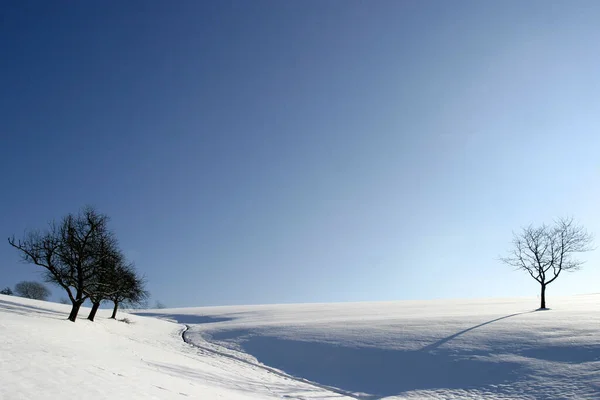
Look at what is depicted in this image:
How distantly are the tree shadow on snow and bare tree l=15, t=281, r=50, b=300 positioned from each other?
320 feet

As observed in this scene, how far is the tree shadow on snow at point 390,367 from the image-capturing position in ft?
43.5

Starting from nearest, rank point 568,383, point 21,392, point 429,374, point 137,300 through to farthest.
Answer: point 21,392, point 568,383, point 429,374, point 137,300

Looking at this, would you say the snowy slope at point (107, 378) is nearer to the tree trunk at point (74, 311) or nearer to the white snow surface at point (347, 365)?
the white snow surface at point (347, 365)

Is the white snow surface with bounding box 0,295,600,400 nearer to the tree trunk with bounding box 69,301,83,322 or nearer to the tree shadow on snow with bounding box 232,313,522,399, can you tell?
the tree shadow on snow with bounding box 232,313,522,399

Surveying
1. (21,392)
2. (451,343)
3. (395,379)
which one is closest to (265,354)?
(395,379)

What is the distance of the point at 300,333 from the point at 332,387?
9.10 meters

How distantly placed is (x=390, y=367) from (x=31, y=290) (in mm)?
106117

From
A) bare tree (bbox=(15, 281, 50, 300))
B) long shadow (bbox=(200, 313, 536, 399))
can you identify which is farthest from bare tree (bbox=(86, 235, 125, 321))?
bare tree (bbox=(15, 281, 50, 300))

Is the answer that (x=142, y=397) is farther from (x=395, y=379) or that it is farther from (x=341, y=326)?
(x=341, y=326)

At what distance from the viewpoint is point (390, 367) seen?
50.4 ft

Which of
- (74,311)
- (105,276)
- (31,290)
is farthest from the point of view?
(31,290)

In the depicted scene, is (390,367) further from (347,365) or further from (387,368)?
(347,365)

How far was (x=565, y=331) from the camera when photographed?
16.3 metres

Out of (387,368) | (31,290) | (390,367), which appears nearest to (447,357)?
(390,367)
